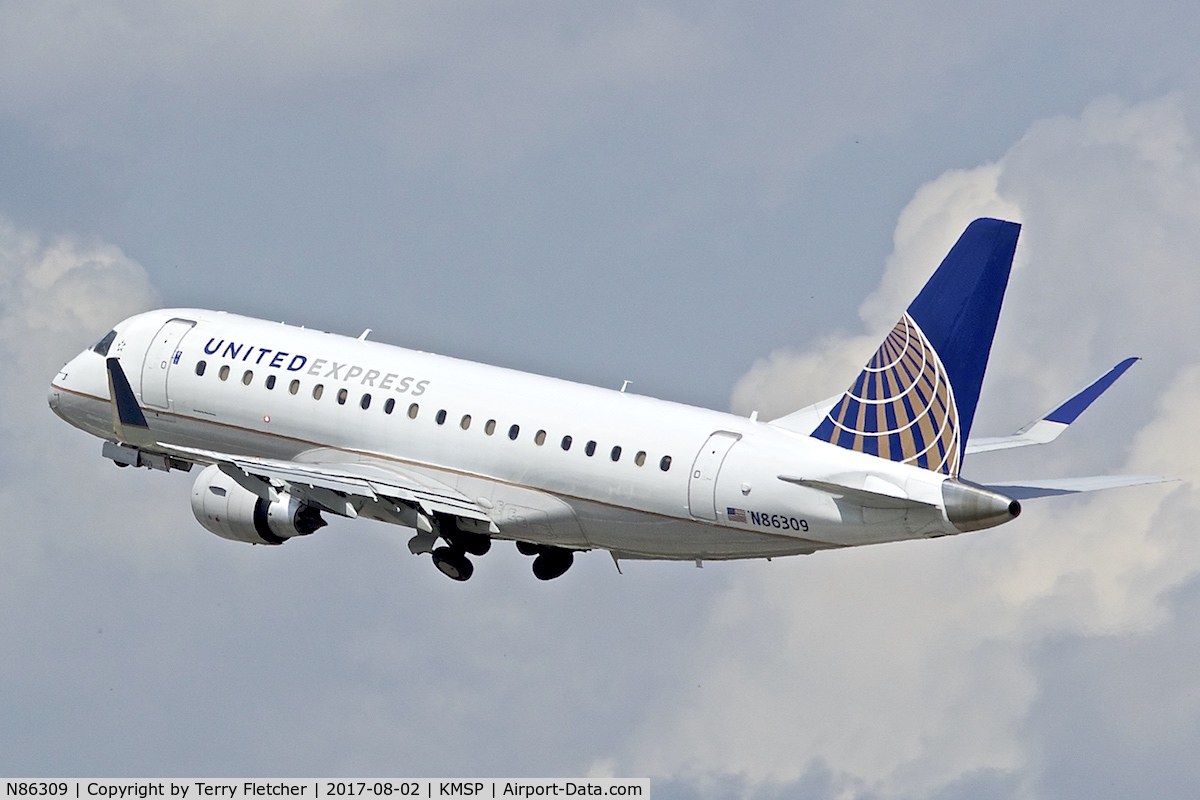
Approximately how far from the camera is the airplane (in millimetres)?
54250

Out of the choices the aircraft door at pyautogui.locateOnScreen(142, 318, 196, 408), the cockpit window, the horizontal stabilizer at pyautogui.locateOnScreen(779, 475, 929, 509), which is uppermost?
the cockpit window

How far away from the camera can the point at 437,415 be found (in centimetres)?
6131

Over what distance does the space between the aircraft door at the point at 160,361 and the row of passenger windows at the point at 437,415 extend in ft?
3.66

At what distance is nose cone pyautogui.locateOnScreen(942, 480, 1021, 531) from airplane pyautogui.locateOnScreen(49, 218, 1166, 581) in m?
0.05

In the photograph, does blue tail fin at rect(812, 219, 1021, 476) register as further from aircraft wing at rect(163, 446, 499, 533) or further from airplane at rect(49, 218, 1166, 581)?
aircraft wing at rect(163, 446, 499, 533)

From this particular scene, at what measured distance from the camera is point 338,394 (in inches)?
2467

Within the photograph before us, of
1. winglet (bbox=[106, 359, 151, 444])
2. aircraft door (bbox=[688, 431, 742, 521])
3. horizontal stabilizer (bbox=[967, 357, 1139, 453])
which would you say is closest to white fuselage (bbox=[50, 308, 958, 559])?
aircraft door (bbox=[688, 431, 742, 521])

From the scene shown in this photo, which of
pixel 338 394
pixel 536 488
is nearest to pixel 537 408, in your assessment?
pixel 536 488

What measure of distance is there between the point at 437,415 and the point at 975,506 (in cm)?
1444

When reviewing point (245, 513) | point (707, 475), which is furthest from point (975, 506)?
point (245, 513)

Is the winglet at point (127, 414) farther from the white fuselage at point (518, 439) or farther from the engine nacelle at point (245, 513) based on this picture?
the white fuselage at point (518, 439)

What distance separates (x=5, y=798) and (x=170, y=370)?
14713 millimetres

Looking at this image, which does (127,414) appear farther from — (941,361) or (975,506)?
(975,506)

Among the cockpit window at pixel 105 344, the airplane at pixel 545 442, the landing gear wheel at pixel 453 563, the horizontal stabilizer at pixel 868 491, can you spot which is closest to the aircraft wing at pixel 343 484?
the airplane at pixel 545 442
